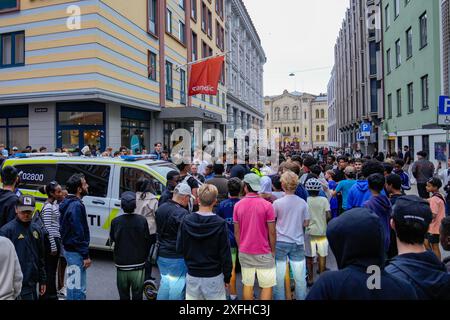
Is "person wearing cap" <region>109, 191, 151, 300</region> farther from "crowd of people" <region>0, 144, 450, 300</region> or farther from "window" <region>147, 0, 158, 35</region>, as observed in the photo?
"window" <region>147, 0, 158, 35</region>

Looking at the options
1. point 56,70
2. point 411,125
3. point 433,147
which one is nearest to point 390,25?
point 411,125

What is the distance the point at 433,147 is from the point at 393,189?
14345 millimetres

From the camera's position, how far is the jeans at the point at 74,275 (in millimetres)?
4809

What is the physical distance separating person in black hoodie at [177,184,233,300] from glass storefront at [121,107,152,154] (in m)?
14.7

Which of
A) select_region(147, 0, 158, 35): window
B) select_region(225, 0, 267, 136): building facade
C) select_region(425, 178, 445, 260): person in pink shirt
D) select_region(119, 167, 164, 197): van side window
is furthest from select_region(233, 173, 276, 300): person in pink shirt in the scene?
select_region(225, 0, 267, 136): building facade

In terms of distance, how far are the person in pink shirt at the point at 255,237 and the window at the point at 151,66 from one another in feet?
53.6

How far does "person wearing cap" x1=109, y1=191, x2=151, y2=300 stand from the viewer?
4578 millimetres

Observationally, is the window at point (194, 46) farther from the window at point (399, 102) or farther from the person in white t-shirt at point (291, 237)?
the person in white t-shirt at point (291, 237)

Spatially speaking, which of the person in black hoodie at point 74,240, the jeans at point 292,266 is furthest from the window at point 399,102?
the person in black hoodie at point 74,240

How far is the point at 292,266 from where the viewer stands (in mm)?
5105

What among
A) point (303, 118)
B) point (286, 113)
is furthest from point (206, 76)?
point (286, 113)

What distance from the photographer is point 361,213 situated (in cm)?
212
